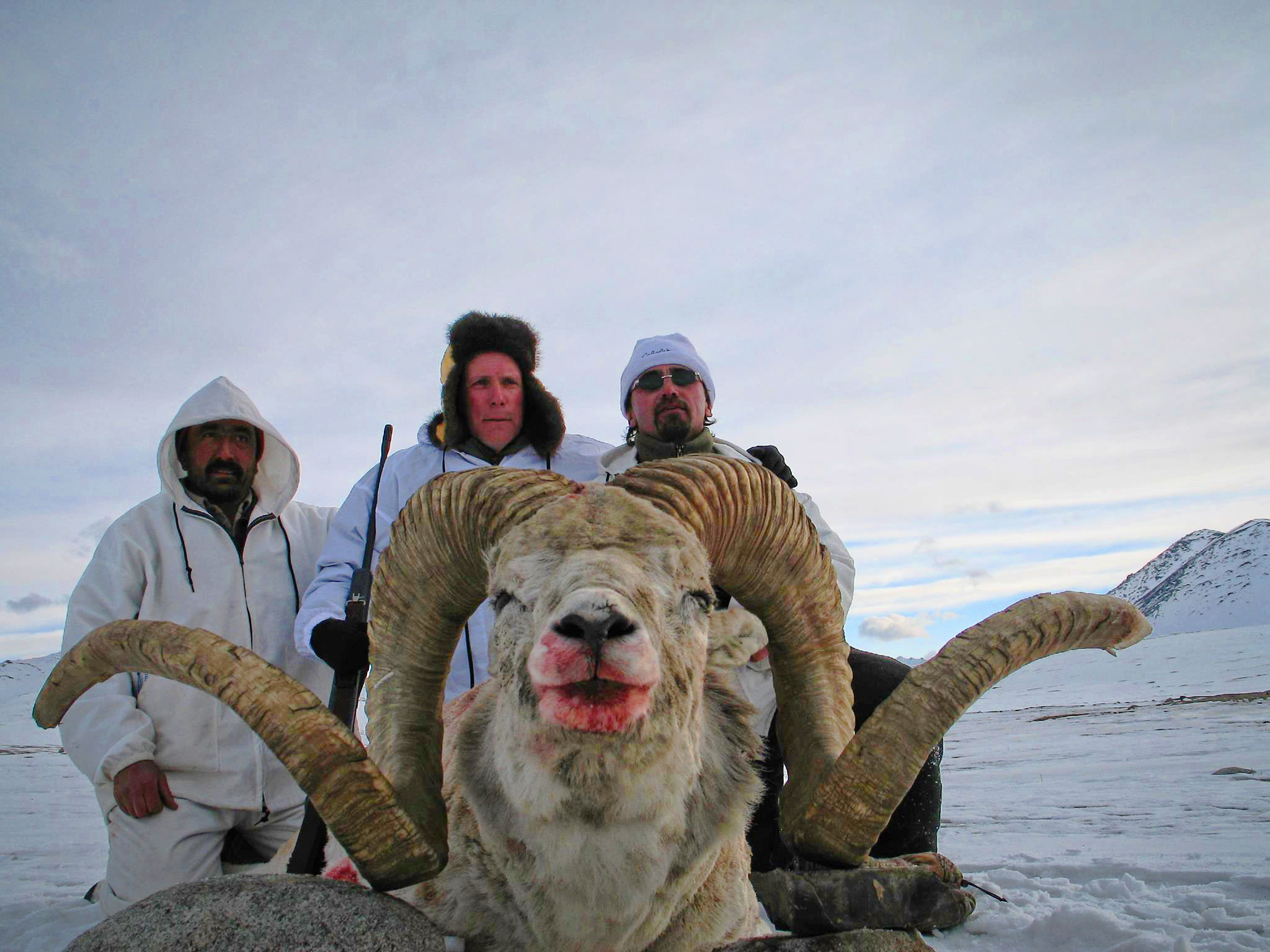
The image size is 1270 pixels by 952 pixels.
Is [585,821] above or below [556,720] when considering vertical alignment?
below

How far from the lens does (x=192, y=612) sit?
214 inches

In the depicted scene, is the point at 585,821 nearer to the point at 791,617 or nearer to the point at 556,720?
the point at 556,720

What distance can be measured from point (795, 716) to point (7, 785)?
654 inches

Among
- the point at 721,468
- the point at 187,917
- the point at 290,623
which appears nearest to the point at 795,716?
the point at 721,468

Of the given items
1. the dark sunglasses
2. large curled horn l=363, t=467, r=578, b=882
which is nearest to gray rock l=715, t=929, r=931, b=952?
large curled horn l=363, t=467, r=578, b=882

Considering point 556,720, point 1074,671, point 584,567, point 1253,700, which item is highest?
point 584,567

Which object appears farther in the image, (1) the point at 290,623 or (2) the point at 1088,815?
(2) the point at 1088,815

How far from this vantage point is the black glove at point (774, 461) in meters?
5.97

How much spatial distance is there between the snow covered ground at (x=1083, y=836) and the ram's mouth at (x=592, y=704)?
3177 mm

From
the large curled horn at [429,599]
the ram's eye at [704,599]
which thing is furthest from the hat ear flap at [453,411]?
the ram's eye at [704,599]

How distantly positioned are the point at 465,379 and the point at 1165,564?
525ft

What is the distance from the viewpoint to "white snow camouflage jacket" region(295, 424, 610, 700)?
4.97 m

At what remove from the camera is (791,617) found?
370cm

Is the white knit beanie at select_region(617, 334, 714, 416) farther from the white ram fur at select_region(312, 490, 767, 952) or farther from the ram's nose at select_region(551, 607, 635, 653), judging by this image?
the ram's nose at select_region(551, 607, 635, 653)
